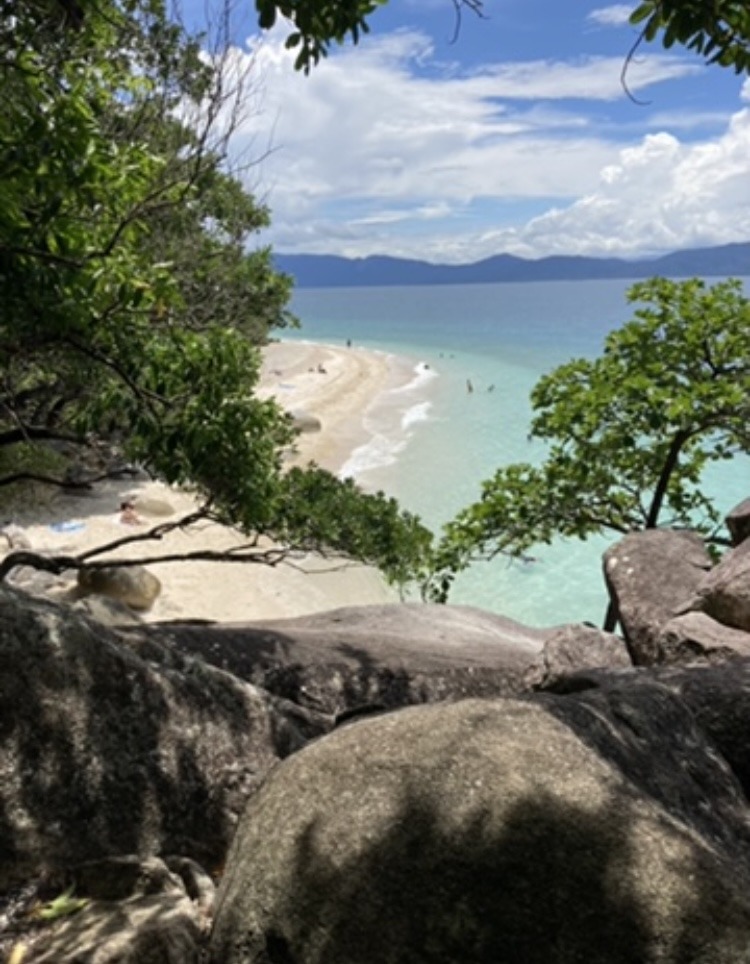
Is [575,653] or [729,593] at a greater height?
[729,593]

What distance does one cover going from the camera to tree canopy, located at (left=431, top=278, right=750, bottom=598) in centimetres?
1192

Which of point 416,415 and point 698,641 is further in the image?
point 416,415

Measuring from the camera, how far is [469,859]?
2.93 m

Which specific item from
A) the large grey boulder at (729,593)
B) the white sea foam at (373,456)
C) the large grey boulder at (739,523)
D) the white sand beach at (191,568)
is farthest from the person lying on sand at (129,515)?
the large grey boulder at (729,593)

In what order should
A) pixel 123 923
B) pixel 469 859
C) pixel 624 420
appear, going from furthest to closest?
pixel 624 420
pixel 123 923
pixel 469 859

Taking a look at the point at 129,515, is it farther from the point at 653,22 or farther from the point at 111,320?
the point at 653,22

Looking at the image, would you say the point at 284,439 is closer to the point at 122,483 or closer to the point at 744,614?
the point at 744,614

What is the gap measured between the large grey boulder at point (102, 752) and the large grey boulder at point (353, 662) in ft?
5.84

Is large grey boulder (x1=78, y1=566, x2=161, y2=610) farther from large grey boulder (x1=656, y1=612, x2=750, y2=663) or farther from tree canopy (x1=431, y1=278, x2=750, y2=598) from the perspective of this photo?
large grey boulder (x1=656, y1=612, x2=750, y2=663)

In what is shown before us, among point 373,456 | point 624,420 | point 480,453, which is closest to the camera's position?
point 624,420

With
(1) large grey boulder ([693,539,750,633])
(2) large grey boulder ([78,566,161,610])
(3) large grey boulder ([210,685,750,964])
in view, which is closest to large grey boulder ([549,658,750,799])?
(3) large grey boulder ([210,685,750,964])

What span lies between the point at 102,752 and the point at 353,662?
12.3ft

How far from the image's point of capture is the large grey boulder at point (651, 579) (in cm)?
916

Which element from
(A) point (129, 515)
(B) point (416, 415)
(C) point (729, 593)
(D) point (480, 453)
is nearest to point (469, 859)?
(C) point (729, 593)
